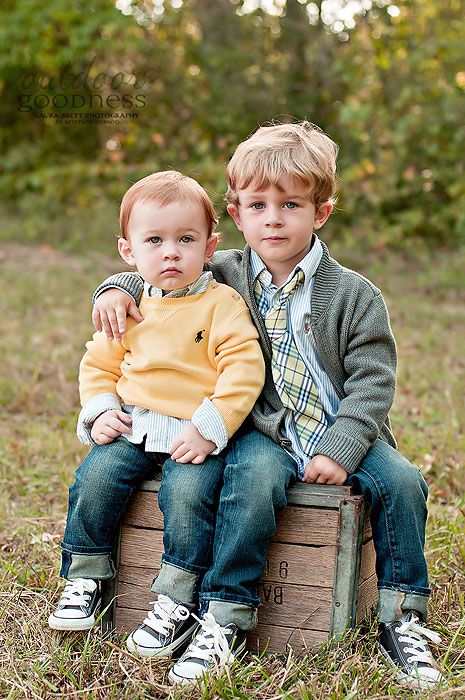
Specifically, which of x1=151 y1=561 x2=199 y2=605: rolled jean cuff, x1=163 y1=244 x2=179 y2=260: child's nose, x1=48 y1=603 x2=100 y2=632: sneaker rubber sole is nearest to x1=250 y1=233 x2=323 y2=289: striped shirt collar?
x1=163 y1=244 x2=179 y2=260: child's nose

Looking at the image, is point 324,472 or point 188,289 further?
point 188,289

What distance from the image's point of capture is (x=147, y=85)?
9.40m

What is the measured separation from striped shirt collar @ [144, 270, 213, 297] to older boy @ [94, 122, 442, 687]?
0.04 meters

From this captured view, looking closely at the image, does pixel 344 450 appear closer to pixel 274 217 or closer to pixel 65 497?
pixel 274 217

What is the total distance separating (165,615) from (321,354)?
77 cm

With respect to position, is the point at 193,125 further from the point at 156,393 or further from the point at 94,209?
the point at 156,393

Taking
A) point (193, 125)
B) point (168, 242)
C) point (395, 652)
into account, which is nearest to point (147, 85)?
point (193, 125)

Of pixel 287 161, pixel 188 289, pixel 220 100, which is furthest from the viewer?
pixel 220 100

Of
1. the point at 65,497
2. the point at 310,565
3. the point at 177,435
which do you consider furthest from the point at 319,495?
the point at 65,497

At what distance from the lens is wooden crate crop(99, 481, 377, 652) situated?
222cm

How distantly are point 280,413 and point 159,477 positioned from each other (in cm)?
35

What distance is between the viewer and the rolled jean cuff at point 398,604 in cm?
224

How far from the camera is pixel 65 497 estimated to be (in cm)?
333

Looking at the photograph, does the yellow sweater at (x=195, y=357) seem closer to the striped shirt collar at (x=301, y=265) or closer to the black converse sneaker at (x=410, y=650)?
the striped shirt collar at (x=301, y=265)
